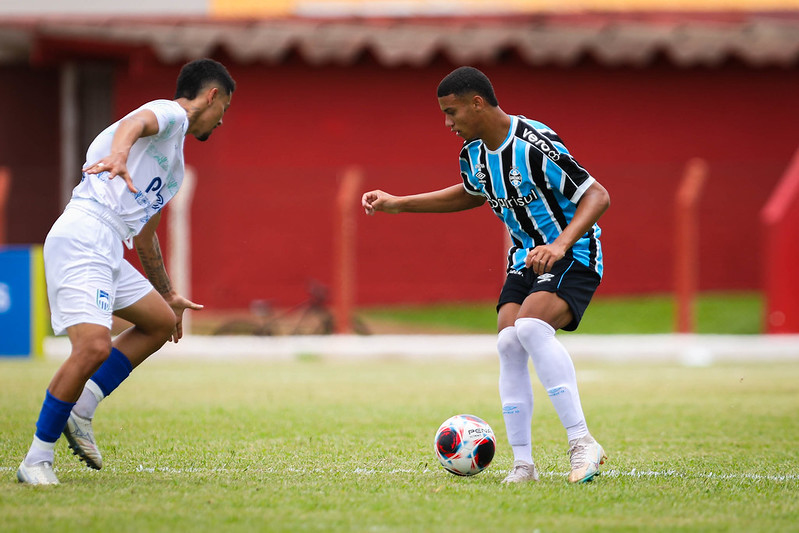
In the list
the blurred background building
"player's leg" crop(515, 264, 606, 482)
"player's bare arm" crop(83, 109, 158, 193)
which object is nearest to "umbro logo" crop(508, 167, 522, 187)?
"player's leg" crop(515, 264, 606, 482)

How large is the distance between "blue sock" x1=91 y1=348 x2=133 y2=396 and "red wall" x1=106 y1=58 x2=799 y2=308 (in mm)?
10704

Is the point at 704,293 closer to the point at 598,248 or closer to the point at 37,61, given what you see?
the point at 37,61

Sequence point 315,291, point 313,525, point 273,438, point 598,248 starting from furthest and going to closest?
point 315,291 < point 273,438 < point 598,248 < point 313,525

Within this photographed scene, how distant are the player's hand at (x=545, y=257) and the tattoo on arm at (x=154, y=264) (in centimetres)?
209

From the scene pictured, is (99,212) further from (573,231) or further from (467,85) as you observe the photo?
(573,231)

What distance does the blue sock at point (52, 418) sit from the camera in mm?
5598

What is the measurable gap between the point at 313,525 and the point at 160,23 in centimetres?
1475

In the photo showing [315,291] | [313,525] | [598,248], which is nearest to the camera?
[313,525]

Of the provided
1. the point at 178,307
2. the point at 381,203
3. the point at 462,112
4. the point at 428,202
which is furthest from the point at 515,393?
the point at 178,307

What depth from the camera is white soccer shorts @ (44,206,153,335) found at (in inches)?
221

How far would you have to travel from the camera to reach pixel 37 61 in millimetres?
18625

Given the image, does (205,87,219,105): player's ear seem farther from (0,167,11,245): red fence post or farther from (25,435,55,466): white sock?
(0,167,11,245): red fence post

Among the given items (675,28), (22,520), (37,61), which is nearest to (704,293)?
(675,28)

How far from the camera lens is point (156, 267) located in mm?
6520
